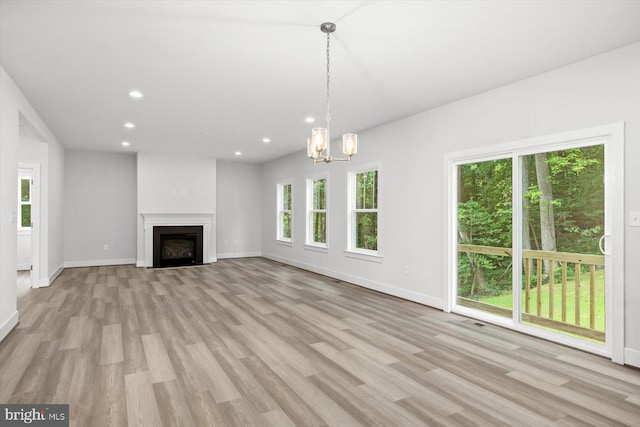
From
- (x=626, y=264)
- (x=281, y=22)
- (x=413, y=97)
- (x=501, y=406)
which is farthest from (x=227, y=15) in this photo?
(x=626, y=264)

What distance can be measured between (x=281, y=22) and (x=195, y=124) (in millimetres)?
3372

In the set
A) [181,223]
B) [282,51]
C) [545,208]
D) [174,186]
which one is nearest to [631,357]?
[545,208]

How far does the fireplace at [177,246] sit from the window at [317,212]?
2.80 m

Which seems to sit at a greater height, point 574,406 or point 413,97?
point 413,97

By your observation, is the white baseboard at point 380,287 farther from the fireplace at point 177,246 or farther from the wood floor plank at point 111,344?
the wood floor plank at point 111,344

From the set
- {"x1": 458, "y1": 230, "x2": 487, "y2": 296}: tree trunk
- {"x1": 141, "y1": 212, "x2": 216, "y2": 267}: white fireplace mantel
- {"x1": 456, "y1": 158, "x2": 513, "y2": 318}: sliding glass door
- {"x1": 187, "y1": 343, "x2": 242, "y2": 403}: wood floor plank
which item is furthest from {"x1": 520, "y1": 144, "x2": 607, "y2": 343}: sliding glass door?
{"x1": 141, "y1": 212, "x2": 216, "y2": 267}: white fireplace mantel

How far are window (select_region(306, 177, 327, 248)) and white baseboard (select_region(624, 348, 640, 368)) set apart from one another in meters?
4.85

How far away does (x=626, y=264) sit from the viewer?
2.89 metres

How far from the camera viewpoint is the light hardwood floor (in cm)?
214

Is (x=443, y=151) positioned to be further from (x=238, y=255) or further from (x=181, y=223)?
(x=238, y=255)

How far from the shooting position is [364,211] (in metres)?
5.89

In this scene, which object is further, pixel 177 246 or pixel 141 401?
pixel 177 246

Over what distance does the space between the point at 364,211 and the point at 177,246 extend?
16.0 ft

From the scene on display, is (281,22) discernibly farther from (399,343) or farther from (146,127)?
(146,127)
